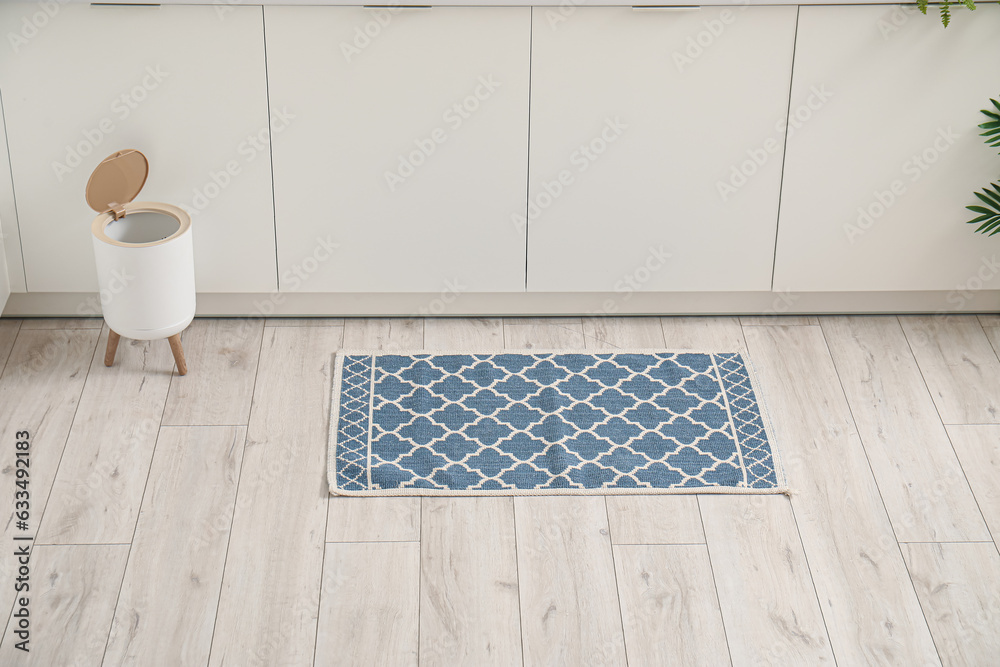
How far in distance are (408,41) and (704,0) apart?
71 centimetres

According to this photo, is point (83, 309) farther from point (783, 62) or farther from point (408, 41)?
point (783, 62)

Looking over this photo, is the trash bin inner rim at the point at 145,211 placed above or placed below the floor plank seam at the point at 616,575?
above

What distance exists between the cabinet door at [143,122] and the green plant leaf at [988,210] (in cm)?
184

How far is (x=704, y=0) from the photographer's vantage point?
2.46 metres

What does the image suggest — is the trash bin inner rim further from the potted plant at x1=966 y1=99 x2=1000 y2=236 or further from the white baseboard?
the potted plant at x1=966 y1=99 x2=1000 y2=236

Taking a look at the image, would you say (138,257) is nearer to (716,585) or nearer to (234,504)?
(234,504)

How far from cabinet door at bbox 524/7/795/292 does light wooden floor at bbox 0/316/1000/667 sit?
0.34 m

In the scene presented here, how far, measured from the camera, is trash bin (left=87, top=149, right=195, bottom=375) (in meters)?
2.46

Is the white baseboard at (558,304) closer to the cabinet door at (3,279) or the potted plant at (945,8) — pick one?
the cabinet door at (3,279)

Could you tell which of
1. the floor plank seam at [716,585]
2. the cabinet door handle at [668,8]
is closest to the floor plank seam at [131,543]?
the floor plank seam at [716,585]

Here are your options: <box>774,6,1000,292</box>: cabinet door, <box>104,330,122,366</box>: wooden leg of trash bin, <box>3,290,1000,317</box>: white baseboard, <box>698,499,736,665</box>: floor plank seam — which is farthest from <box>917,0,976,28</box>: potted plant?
<box>104,330,122,366</box>: wooden leg of trash bin

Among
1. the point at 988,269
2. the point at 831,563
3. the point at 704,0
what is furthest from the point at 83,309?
the point at 988,269

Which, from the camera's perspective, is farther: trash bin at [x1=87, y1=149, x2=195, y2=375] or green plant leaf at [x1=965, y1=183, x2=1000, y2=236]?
green plant leaf at [x1=965, y1=183, x2=1000, y2=236]

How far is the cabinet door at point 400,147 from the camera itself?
2490 mm
